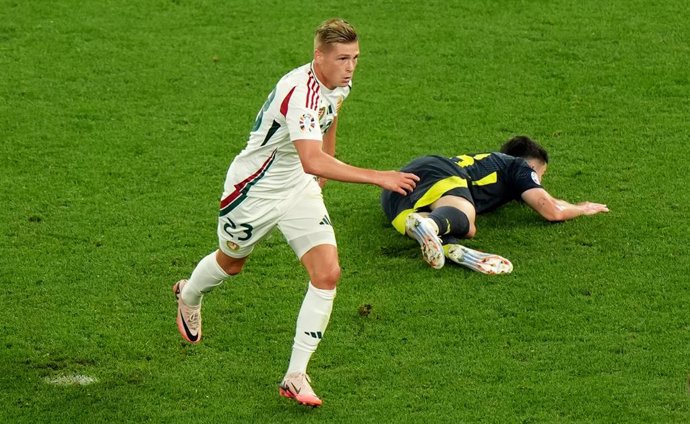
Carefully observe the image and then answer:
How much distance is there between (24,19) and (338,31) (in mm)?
6930

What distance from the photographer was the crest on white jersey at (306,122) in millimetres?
5973

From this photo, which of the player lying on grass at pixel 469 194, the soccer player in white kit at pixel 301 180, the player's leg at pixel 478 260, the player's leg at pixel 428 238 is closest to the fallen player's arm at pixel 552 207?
the player lying on grass at pixel 469 194

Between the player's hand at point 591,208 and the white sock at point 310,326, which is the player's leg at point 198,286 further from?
the player's hand at point 591,208

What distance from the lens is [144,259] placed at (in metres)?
8.01

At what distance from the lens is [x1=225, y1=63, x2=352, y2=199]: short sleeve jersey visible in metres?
6.12

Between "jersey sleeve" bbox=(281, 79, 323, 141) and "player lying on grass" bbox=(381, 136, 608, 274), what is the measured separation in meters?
1.90

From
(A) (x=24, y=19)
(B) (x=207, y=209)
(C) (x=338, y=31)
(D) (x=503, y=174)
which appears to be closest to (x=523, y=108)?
(D) (x=503, y=174)

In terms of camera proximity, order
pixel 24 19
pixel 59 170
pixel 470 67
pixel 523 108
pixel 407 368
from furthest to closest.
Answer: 1. pixel 24 19
2. pixel 470 67
3. pixel 523 108
4. pixel 59 170
5. pixel 407 368

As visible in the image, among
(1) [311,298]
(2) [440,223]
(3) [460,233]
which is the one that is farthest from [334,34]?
(3) [460,233]

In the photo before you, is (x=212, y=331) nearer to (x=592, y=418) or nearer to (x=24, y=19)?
(x=592, y=418)

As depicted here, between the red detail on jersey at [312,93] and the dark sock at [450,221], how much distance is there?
1.96 meters

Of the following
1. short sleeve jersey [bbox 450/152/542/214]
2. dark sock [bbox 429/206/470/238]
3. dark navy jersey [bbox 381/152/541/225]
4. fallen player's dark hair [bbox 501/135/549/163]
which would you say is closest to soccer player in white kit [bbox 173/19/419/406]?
dark sock [bbox 429/206/470/238]

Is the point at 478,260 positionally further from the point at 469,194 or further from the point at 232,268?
the point at 232,268

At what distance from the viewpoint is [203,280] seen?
677 cm
